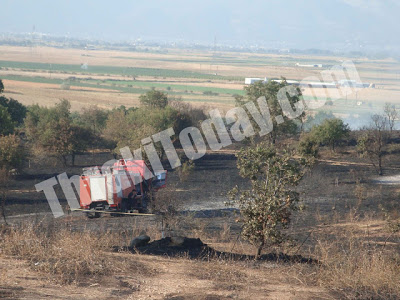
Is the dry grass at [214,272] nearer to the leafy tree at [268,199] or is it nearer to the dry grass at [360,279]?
the dry grass at [360,279]

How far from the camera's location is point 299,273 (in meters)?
7.73

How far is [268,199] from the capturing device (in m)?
9.14

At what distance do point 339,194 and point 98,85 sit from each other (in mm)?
73304

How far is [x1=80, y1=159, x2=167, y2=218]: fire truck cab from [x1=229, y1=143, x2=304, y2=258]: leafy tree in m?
7.62

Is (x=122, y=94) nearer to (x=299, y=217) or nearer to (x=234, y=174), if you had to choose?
(x=234, y=174)

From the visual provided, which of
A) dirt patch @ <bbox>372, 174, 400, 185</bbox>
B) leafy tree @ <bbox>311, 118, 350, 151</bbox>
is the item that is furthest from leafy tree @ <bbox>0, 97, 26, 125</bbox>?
dirt patch @ <bbox>372, 174, 400, 185</bbox>

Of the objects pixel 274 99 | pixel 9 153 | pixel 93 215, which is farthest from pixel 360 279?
pixel 274 99

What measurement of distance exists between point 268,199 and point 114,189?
8.94 m

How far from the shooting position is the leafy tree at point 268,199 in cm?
912

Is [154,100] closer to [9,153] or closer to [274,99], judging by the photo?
[274,99]

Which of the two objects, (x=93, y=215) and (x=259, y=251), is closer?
(x=259, y=251)

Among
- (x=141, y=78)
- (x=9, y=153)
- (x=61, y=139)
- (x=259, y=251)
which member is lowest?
(x=259, y=251)

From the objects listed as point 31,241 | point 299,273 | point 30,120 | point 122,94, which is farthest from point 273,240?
point 122,94

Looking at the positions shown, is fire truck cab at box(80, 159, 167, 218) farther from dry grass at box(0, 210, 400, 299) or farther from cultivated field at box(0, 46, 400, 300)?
dry grass at box(0, 210, 400, 299)
